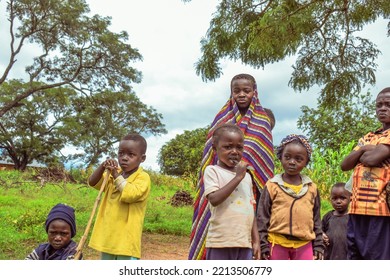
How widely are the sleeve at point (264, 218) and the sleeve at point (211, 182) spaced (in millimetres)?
375

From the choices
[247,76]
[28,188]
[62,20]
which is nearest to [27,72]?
[62,20]

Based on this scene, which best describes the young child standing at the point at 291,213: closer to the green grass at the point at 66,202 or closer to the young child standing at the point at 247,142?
the young child standing at the point at 247,142

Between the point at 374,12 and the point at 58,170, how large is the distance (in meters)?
9.64

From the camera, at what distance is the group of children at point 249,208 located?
2.73 metres

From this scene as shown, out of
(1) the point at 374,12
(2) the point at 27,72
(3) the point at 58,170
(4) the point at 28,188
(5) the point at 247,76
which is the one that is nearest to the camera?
(5) the point at 247,76

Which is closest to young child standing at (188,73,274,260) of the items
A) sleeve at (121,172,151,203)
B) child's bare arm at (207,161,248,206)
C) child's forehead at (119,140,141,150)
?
sleeve at (121,172,151,203)

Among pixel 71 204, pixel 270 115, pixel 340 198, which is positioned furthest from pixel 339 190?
pixel 71 204

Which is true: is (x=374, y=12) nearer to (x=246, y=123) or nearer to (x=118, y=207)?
(x=246, y=123)

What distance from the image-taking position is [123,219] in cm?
298

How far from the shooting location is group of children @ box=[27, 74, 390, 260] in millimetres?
2732

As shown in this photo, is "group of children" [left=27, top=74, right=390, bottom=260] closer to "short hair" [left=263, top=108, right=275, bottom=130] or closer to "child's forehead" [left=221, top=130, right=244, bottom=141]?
"child's forehead" [left=221, top=130, right=244, bottom=141]

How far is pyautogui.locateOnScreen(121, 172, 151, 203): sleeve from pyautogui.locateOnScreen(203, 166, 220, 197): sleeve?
42 centimetres

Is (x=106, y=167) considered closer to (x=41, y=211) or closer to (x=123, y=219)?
(x=123, y=219)
